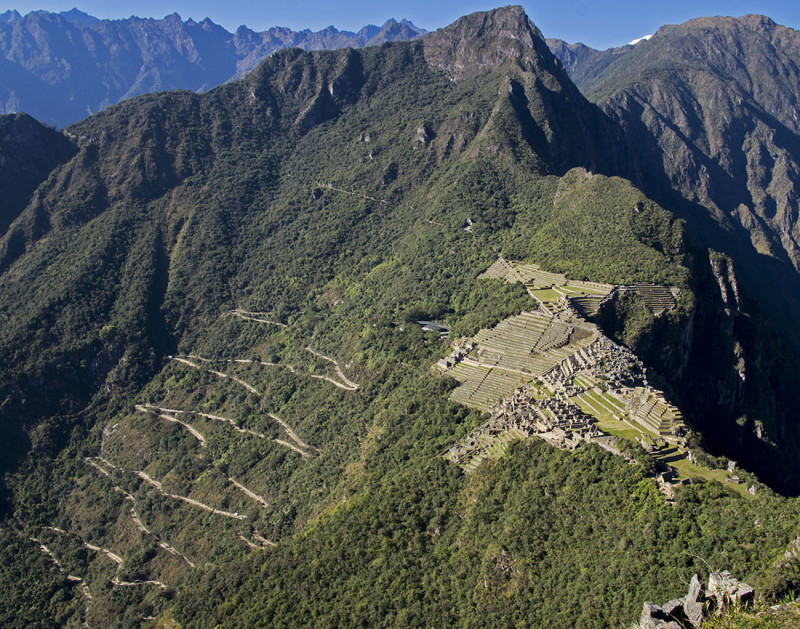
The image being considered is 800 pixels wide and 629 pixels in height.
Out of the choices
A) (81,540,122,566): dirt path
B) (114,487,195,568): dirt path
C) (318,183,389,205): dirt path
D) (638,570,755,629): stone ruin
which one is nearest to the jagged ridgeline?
(114,487,195,568): dirt path

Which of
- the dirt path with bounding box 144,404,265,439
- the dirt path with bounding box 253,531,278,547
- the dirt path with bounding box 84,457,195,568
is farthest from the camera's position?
the dirt path with bounding box 144,404,265,439

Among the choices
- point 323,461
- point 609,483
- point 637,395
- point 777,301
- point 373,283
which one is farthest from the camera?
point 777,301

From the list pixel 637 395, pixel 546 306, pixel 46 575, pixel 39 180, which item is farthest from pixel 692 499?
pixel 39 180

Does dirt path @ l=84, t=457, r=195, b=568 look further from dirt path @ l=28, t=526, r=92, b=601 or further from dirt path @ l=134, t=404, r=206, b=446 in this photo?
dirt path @ l=134, t=404, r=206, b=446

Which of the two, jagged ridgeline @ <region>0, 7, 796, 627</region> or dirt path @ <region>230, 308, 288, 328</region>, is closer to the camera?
jagged ridgeline @ <region>0, 7, 796, 627</region>

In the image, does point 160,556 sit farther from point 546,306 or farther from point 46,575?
point 546,306
